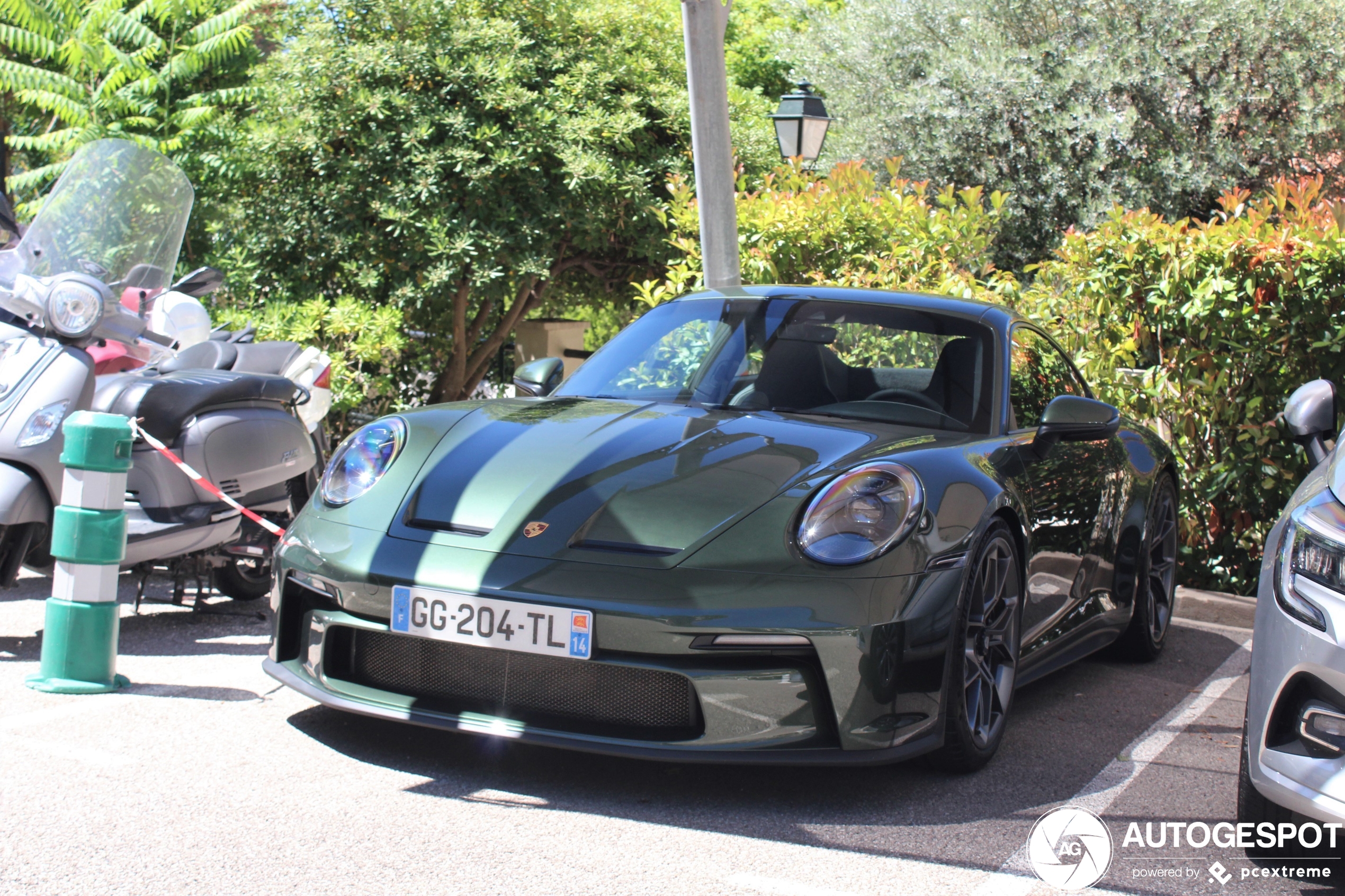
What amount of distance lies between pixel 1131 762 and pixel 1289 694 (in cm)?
116

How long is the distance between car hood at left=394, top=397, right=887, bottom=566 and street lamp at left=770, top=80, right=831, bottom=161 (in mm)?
7240

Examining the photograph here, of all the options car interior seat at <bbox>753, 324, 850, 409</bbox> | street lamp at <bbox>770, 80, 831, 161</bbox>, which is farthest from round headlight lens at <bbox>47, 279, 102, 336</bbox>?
street lamp at <bbox>770, 80, 831, 161</bbox>

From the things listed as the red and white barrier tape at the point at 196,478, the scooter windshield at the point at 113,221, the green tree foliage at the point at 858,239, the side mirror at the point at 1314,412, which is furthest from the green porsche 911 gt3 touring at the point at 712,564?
the green tree foliage at the point at 858,239

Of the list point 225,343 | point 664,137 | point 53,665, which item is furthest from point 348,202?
point 53,665

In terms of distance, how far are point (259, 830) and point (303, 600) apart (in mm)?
792

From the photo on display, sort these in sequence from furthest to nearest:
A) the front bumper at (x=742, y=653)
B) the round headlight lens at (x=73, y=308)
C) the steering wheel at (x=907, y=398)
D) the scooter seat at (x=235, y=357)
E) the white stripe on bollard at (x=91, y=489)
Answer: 1. the scooter seat at (x=235, y=357)
2. the round headlight lens at (x=73, y=308)
3. the steering wheel at (x=907, y=398)
4. the white stripe on bollard at (x=91, y=489)
5. the front bumper at (x=742, y=653)

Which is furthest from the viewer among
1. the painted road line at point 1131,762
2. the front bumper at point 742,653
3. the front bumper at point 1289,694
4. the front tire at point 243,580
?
the front tire at point 243,580

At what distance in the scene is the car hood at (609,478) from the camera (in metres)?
3.32

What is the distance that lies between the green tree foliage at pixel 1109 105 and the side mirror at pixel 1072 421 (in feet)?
39.5

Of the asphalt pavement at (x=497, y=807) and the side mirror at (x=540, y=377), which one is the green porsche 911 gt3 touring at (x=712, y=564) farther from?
the side mirror at (x=540, y=377)

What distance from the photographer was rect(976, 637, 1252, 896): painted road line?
2898 mm

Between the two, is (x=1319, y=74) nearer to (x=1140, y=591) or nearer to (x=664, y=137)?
(x=664, y=137)

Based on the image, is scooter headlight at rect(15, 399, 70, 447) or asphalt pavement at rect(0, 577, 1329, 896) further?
scooter headlight at rect(15, 399, 70, 447)

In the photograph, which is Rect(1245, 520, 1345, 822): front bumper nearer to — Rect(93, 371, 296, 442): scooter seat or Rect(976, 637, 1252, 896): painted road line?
Rect(976, 637, 1252, 896): painted road line
